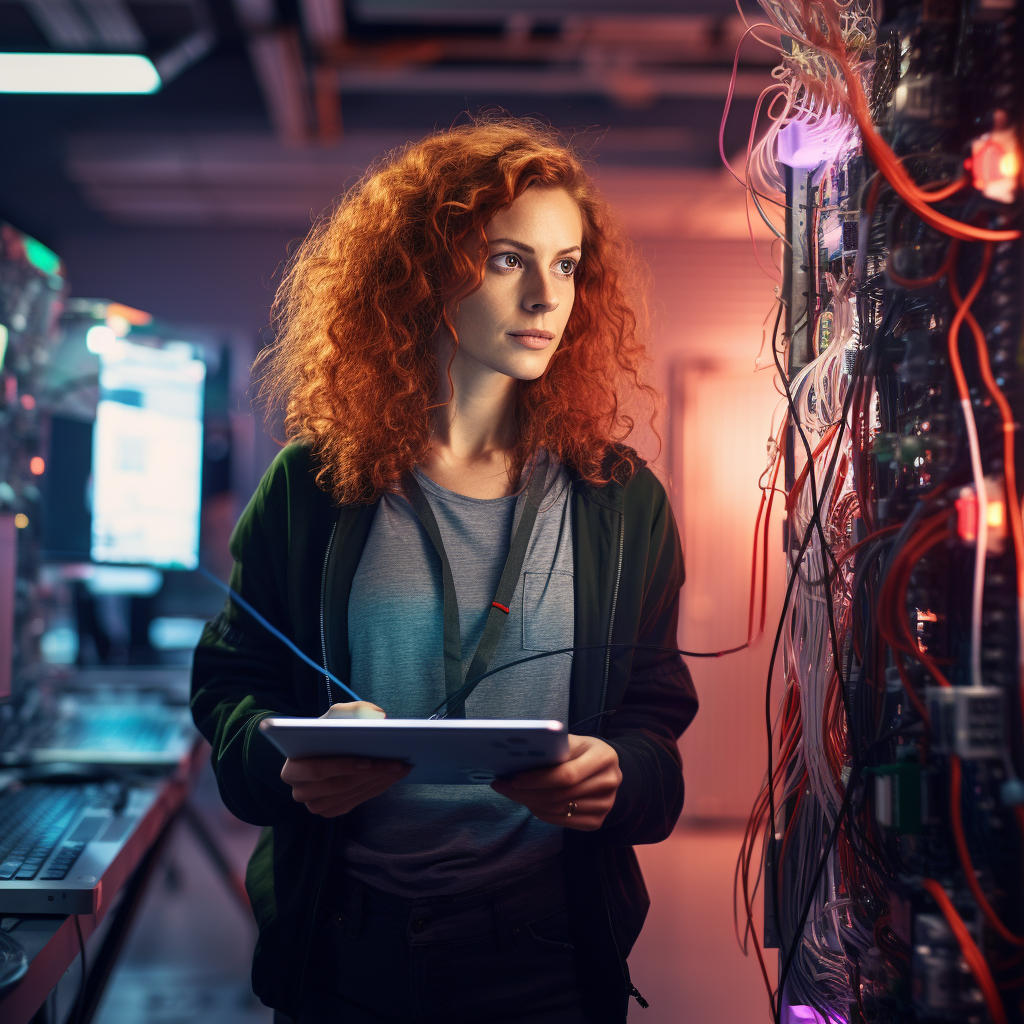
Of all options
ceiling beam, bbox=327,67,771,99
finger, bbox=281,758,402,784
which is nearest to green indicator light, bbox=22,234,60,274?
ceiling beam, bbox=327,67,771,99

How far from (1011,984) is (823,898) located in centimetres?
31

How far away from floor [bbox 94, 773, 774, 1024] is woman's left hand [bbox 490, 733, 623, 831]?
52.7 inches

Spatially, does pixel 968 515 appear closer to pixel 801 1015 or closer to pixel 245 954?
pixel 801 1015

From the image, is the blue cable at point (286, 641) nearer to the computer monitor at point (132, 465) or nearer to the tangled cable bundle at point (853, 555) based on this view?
the tangled cable bundle at point (853, 555)

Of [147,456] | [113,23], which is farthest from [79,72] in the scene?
[147,456]

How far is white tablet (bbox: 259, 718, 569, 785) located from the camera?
70 centimetres

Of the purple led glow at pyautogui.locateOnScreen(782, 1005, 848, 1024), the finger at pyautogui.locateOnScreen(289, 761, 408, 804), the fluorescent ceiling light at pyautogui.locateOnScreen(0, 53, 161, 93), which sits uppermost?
the fluorescent ceiling light at pyautogui.locateOnScreen(0, 53, 161, 93)

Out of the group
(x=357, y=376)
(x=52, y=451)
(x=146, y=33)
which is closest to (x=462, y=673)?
(x=357, y=376)

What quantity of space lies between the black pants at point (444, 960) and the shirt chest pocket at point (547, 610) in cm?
28

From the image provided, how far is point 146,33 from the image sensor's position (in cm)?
297

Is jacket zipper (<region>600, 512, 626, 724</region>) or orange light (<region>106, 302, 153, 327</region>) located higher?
orange light (<region>106, 302, 153, 327</region>)

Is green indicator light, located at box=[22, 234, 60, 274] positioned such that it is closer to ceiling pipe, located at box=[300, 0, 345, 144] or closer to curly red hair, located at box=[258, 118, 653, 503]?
curly red hair, located at box=[258, 118, 653, 503]

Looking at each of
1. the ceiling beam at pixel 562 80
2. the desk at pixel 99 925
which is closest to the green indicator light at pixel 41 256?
the desk at pixel 99 925

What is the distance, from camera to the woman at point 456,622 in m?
0.94
